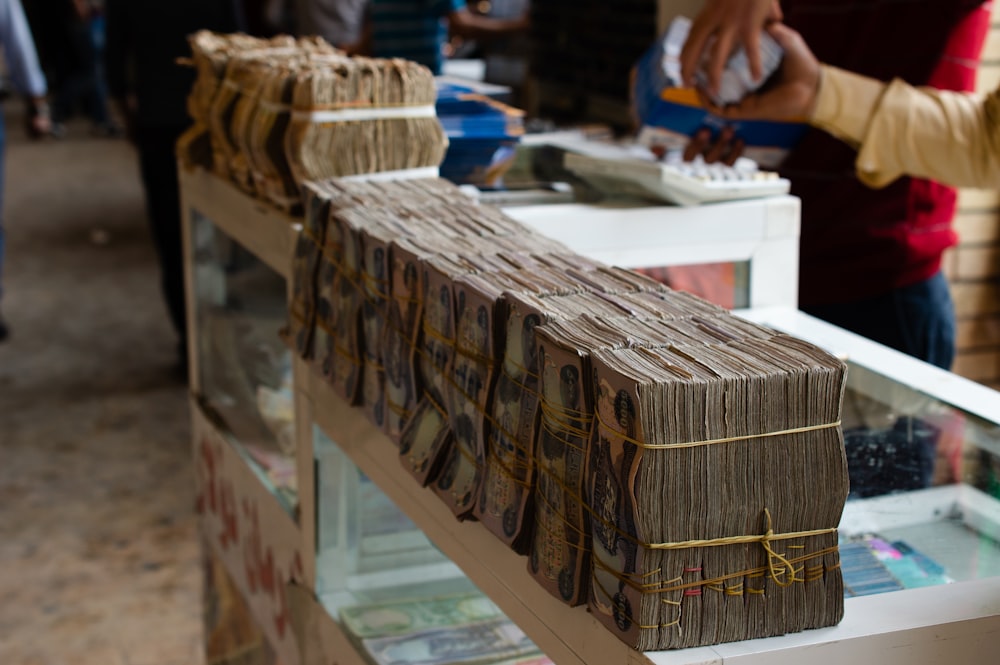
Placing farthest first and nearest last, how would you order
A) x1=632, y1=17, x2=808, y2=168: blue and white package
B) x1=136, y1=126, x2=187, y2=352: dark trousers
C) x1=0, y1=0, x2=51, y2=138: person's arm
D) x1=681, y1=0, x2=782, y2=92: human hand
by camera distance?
x1=0, y1=0, x2=51, y2=138: person's arm → x1=136, y1=126, x2=187, y2=352: dark trousers → x1=632, y1=17, x2=808, y2=168: blue and white package → x1=681, y1=0, x2=782, y2=92: human hand

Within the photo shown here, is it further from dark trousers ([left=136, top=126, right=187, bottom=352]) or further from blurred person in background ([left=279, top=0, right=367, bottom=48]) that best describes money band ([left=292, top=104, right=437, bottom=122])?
blurred person in background ([left=279, top=0, right=367, bottom=48])

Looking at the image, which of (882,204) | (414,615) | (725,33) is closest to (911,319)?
(882,204)

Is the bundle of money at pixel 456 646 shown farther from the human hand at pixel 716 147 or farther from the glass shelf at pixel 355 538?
the human hand at pixel 716 147

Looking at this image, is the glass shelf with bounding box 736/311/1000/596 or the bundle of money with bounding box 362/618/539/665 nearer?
the glass shelf with bounding box 736/311/1000/596

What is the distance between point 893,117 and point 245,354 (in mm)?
1411

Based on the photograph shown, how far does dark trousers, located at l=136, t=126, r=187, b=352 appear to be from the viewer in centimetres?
498

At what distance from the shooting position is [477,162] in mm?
2082

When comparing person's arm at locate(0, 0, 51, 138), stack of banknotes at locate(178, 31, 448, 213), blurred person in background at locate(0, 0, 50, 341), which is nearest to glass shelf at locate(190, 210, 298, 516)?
stack of banknotes at locate(178, 31, 448, 213)

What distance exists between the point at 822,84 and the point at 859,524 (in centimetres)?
94

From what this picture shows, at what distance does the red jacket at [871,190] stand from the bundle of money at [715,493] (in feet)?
4.75

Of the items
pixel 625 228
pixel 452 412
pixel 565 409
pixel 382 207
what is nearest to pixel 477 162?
pixel 625 228

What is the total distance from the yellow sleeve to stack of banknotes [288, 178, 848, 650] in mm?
905

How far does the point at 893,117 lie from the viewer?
6.42ft

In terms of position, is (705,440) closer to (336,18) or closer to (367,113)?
(367,113)
